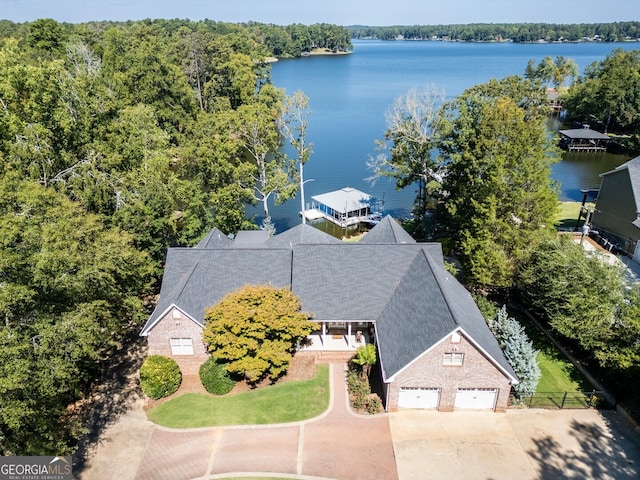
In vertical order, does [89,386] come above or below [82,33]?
below

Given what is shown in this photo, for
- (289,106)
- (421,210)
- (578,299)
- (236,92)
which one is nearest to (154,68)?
(236,92)

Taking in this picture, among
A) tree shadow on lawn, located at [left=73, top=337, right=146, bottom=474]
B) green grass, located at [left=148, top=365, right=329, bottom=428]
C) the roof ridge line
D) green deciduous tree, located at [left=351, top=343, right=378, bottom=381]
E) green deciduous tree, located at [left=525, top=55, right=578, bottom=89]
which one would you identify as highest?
green deciduous tree, located at [left=525, top=55, right=578, bottom=89]

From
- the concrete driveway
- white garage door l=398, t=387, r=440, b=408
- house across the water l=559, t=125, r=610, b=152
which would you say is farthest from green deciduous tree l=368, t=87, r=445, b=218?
house across the water l=559, t=125, r=610, b=152

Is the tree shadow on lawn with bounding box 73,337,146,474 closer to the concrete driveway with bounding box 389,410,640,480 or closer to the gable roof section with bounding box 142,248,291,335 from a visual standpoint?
the gable roof section with bounding box 142,248,291,335

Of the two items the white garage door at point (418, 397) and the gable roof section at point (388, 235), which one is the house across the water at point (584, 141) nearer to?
the gable roof section at point (388, 235)

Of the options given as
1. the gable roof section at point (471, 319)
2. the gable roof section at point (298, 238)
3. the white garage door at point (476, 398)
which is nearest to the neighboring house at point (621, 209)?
the gable roof section at point (471, 319)

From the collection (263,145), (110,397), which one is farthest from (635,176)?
(110,397)

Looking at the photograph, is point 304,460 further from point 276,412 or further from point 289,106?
point 289,106
